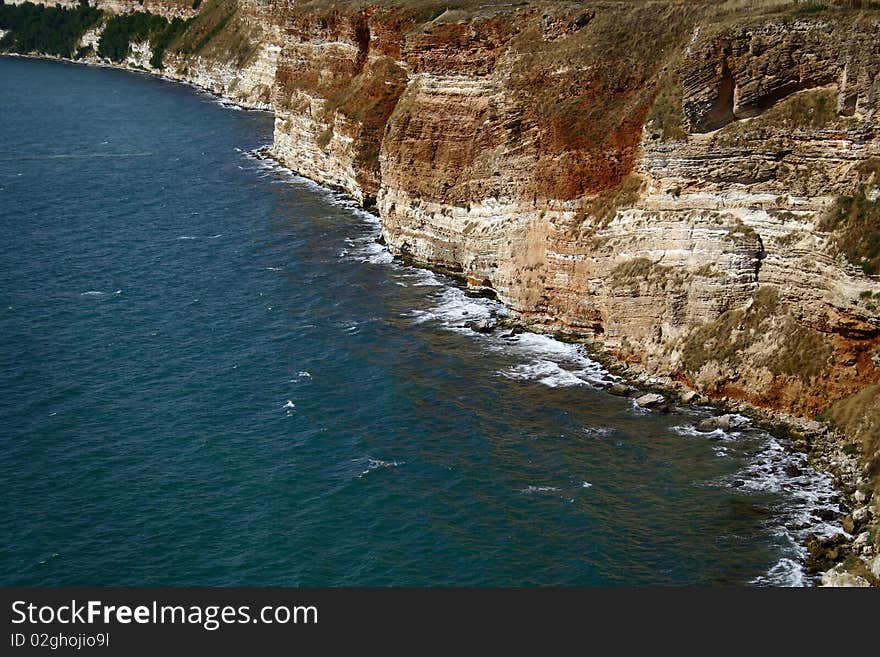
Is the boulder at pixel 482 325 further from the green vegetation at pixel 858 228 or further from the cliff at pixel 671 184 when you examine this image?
the green vegetation at pixel 858 228

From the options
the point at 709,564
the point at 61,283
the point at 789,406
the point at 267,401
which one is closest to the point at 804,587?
the point at 709,564

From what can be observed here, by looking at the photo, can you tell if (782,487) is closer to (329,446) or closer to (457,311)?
(329,446)

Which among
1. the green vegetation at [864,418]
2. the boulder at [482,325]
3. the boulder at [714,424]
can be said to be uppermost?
the green vegetation at [864,418]

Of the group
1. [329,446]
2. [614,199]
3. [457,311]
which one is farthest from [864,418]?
[457,311]

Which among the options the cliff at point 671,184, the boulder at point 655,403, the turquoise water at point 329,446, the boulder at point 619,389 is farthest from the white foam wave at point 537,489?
the cliff at point 671,184

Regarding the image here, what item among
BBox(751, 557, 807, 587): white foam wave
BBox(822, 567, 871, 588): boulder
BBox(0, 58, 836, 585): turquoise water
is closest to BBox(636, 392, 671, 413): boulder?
BBox(0, 58, 836, 585): turquoise water
